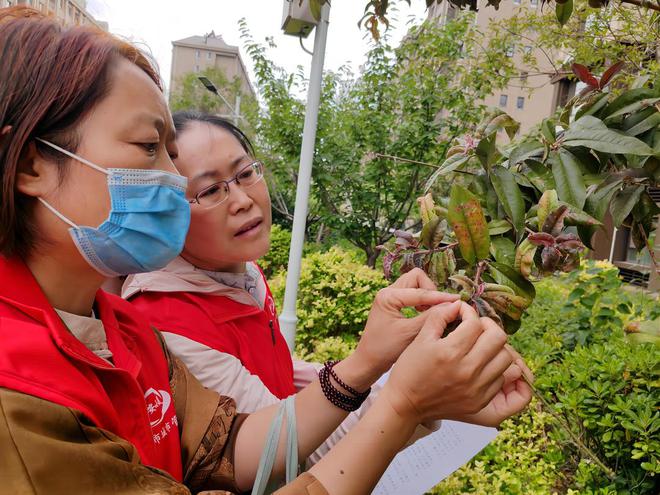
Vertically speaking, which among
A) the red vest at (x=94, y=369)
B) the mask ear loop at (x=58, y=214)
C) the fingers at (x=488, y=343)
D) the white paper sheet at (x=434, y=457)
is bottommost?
the white paper sheet at (x=434, y=457)

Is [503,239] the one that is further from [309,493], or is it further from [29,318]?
[29,318]

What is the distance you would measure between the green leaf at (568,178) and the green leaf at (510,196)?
0.28ft

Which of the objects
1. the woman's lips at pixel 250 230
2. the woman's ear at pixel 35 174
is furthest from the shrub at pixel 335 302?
the woman's ear at pixel 35 174

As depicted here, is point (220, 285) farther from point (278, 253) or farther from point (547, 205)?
point (278, 253)

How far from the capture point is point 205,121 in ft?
5.09

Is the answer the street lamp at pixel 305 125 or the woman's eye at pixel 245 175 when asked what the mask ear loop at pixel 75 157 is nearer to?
the woman's eye at pixel 245 175

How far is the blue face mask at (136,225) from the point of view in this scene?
37.2 inches

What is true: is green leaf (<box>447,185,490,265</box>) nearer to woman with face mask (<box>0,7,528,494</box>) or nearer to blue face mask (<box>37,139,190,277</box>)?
woman with face mask (<box>0,7,528,494</box>)

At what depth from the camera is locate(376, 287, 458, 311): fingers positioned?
3.17 feet

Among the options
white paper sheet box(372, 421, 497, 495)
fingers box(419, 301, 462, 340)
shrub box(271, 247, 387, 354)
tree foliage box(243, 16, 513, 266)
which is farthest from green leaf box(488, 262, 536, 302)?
tree foliage box(243, 16, 513, 266)

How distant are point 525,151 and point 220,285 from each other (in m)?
0.87

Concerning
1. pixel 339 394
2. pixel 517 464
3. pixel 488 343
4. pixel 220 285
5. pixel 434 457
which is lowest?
pixel 517 464

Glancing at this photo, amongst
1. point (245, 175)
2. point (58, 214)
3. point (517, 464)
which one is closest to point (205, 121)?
point (245, 175)

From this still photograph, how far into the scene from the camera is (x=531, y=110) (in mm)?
34562
